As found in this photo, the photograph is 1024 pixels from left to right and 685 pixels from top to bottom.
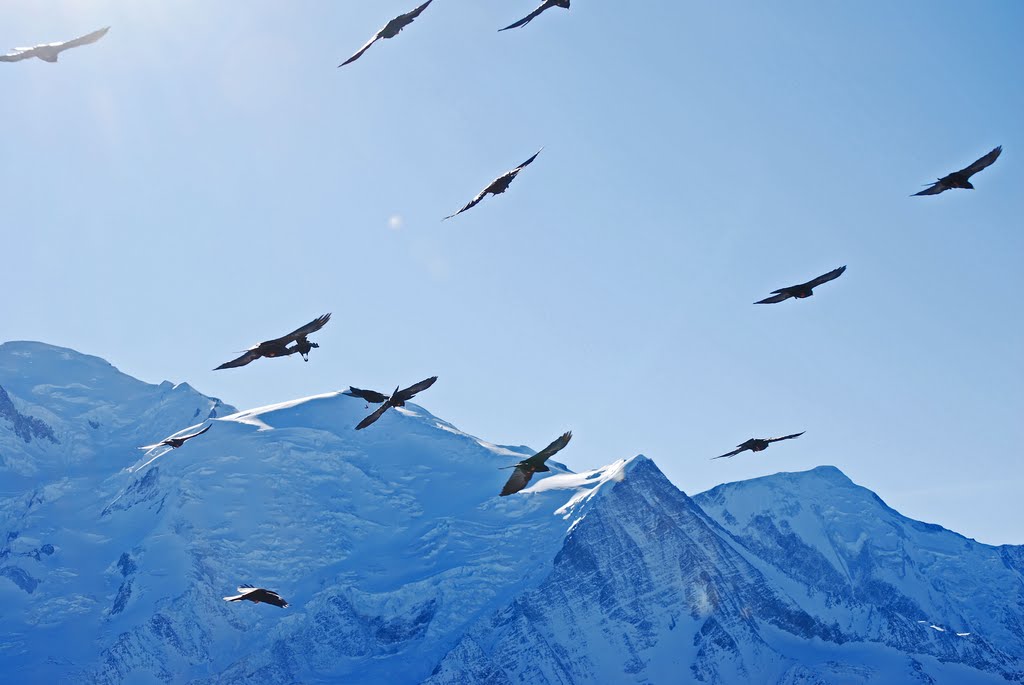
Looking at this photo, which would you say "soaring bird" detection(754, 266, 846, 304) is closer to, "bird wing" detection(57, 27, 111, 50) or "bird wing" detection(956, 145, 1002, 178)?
"bird wing" detection(956, 145, 1002, 178)

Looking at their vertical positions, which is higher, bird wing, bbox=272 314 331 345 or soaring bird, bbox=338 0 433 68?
soaring bird, bbox=338 0 433 68

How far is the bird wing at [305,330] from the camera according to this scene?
38.9 metres

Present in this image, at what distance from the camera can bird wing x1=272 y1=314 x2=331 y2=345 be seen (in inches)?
1533

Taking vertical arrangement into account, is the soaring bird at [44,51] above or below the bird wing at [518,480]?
above

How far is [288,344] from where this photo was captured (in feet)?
129

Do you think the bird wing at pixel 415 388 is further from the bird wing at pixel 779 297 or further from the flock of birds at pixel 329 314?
the bird wing at pixel 779 297

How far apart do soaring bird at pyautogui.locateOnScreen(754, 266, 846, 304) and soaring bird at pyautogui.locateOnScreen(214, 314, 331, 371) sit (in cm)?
1377

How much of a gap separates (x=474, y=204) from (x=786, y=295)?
1059cm

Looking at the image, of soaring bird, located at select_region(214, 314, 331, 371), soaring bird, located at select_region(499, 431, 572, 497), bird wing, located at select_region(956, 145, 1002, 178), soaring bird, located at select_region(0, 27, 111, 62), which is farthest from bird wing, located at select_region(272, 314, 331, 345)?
bird wing, located at select_region(956, 145, 1002, 178)

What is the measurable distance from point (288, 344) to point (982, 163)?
22959 mm

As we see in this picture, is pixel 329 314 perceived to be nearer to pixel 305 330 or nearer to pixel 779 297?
pixel 305 330

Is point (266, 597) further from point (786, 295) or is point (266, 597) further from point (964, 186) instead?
point (964, 186)

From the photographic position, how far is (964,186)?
1781 inches

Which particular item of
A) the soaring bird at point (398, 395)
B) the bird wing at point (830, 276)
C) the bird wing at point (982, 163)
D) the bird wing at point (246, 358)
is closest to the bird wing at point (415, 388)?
the soaring bird at point (398, 395)
